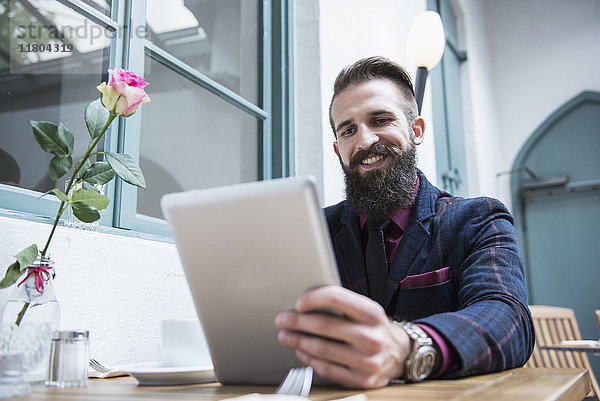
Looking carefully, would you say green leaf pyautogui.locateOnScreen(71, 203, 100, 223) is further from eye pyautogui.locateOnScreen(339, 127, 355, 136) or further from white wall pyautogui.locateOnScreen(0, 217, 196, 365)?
eye pyautogui.locateOnScreen(339, 127, 355, 136)

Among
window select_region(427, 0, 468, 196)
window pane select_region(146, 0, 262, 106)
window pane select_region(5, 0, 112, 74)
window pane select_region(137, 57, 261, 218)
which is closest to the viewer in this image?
window pane select_region(5, 0, 112, 74)

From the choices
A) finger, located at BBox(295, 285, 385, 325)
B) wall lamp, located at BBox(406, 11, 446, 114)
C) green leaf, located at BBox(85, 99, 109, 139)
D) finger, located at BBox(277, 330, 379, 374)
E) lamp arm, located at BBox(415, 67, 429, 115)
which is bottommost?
finger, located at BBox(277, 330, 379, 374)

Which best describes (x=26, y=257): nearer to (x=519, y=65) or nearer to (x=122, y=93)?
(x=122, y=93)

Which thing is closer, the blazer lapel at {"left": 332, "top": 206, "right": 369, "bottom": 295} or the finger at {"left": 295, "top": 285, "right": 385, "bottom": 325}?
the finger at {"left": 295, "top": 285, "right": 385, "bottom": 325}

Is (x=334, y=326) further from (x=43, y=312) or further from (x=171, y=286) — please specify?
(x=171, y=286)

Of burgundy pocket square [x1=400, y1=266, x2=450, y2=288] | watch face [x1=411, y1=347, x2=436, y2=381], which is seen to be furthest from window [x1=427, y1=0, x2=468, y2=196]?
watch face [x1=411, y1=347, x2=436, y2=381]

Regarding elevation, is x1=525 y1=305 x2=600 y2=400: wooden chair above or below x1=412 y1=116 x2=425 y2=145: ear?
below

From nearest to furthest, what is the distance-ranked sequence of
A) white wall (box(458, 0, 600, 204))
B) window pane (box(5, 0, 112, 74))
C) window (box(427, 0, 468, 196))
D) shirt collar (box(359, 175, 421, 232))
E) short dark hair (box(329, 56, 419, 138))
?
1. window pane (box(5, 0, 112, 74))
2. shirt collar (box(359, 175, 421, 232))
3. short dark hair (box(329, 56, 419, 138))
4. window (box(427, 0, 468, 196))
5. white wall (box(458, 0, 600, 204))

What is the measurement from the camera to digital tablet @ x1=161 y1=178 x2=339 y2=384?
54 centimetres

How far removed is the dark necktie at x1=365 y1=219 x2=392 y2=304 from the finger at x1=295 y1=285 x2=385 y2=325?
67 centimetres

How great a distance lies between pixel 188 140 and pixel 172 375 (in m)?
1.26

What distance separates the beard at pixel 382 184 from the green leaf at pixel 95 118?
664 mm

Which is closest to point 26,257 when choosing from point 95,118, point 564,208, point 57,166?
point 57,166

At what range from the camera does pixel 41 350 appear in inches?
29.8
